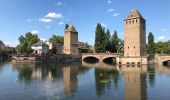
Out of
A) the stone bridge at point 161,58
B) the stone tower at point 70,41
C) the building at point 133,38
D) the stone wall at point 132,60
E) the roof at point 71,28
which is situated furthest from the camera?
the roof at point 71,28

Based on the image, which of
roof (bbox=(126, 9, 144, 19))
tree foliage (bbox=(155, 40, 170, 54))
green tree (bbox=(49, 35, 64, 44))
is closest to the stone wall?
roof (bbox=(126, 9, 144, 19))

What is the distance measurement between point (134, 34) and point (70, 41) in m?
35.4

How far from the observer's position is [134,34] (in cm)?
6081

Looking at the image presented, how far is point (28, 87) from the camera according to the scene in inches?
1049

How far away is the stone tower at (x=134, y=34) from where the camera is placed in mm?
60375

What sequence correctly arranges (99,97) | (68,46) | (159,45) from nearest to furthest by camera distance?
1. (99,97)
2. (68,46)
3. (159,45)

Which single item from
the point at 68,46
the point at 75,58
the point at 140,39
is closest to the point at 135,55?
the point at 140,39

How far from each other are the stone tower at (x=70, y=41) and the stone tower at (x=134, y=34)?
33.1 m

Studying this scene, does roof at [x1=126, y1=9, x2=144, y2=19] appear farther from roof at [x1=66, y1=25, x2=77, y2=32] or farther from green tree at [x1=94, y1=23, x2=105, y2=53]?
roof at [x1=66, y1=25, x2=77, y2=32]

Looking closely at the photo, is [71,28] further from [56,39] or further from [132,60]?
[132,60]

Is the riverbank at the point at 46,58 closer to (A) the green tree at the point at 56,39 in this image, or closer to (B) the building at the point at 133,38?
(B) the building at the point at 133,38

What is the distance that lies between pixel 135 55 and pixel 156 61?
24.5ft

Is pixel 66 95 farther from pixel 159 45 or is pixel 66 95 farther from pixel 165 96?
pixel 159 45

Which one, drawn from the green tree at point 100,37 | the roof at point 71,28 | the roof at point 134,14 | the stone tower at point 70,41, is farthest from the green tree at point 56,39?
the roof at point 134,14
